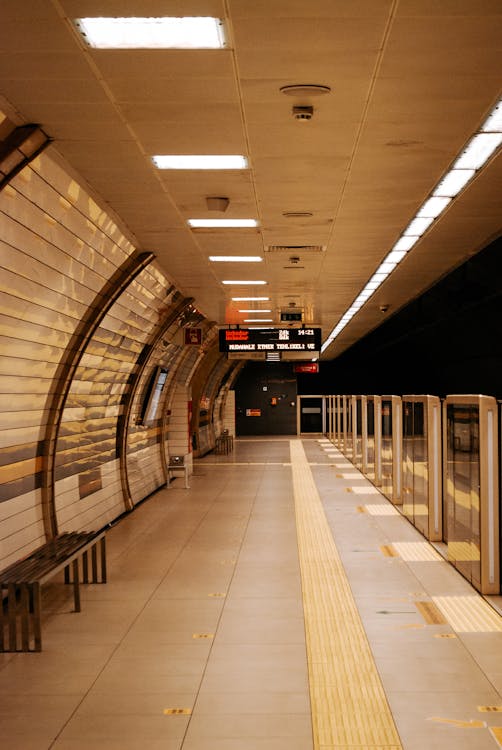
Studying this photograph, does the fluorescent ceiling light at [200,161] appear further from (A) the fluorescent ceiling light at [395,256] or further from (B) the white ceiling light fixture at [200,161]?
(A) the fluorescent ceiling light at [395,256]

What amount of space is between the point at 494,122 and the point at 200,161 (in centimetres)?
199

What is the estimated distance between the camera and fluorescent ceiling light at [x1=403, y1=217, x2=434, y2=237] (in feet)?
25.5

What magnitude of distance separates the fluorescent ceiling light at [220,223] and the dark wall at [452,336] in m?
5.67

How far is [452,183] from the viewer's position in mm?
6387

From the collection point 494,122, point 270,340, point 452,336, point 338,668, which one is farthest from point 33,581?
point 452,336

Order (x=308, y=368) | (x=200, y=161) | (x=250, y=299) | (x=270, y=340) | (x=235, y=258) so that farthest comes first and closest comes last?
(x=308, y=368) → (x=270, y=340) → (x=250, y=299) → (x=235, y=258) → (x=200, y=161)

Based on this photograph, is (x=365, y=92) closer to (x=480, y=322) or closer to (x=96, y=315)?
(x=96, y=315)

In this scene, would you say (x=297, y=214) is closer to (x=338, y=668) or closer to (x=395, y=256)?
(x=395, y=256)

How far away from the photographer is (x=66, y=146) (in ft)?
17.4

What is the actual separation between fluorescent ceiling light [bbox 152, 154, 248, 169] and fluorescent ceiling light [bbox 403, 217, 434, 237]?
251 cm

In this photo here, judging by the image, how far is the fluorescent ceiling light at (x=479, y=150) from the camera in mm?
5246

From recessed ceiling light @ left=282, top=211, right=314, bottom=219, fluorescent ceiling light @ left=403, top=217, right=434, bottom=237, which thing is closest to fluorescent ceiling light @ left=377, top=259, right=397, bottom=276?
fluorescent ceiling light @ left=403, top=217, right=434, bottom=237

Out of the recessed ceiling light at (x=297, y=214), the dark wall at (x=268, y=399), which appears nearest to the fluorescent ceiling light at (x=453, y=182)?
the recessed ceiling light at (x=297, y=214)

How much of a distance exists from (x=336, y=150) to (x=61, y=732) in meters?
3.86
